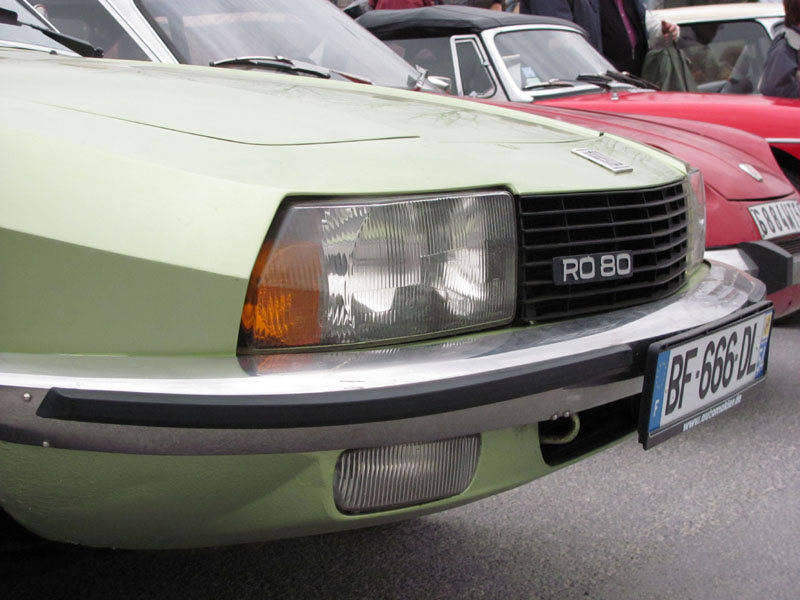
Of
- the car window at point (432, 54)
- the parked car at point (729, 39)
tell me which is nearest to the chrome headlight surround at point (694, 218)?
the car window at point (432, 54)

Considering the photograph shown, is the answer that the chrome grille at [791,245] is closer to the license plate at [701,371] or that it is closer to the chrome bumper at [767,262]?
the chrome bumper at [767,262]

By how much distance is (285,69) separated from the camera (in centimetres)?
276

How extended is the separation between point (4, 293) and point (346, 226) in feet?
1.69

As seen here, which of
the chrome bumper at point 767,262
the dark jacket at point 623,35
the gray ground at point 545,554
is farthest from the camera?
the dark jacket at point 623,35

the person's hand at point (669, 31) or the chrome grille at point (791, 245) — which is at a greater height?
the person's hand at point (669, 31)

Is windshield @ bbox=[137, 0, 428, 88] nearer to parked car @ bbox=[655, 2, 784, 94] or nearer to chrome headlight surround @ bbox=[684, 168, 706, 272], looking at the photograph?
chrome headlight surround @ bbox=[684, 168, 706, 272]

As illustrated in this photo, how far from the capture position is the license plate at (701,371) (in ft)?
5.63

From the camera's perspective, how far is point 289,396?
1350mm

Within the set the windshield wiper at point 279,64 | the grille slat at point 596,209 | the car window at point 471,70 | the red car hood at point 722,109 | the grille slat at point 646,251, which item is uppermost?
the windshield wiper at point 279,64

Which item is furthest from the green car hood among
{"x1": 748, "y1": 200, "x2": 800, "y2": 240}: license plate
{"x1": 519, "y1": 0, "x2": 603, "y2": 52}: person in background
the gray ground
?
{"x1": 519, "y1": 0, "x2": 603, "y2": 52}: person in background

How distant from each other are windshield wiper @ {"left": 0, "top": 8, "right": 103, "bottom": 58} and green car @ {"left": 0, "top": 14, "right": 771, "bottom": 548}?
59cm

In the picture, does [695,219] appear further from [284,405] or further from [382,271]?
[284,405]

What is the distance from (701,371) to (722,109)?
3164mm

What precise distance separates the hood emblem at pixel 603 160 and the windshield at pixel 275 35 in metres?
1.24
